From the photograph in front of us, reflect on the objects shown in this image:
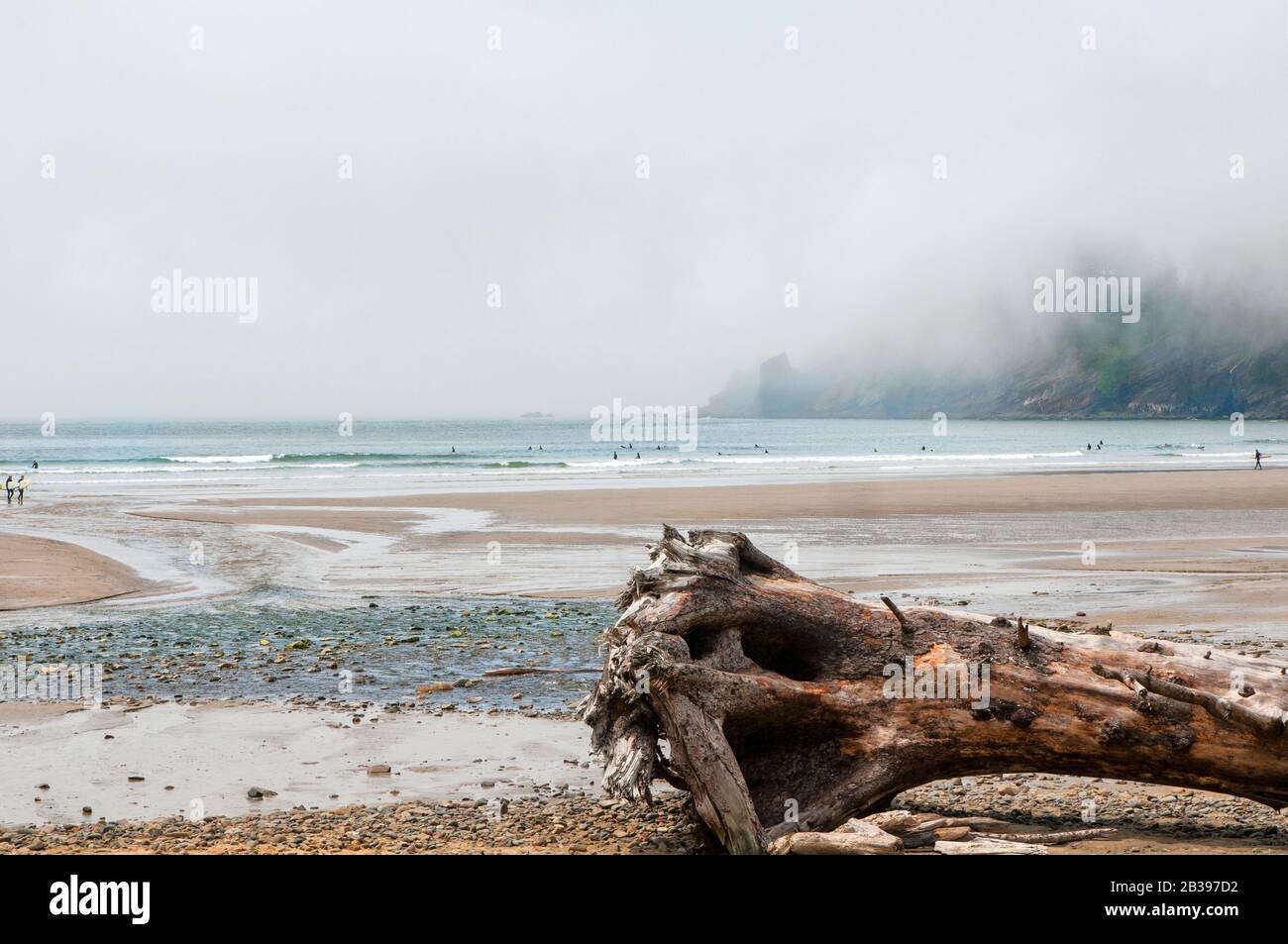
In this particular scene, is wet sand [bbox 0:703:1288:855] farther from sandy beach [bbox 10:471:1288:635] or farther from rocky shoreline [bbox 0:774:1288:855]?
sandy beach [bbox 10:471:1288:635]

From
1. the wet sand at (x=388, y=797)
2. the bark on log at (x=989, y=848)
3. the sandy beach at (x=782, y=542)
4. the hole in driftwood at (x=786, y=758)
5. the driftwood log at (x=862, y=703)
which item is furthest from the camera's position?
the sandy beach at (x=782, y=542)

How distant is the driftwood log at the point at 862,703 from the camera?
596 centimetres

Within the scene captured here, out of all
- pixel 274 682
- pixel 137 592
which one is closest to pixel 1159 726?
pixel 274 682

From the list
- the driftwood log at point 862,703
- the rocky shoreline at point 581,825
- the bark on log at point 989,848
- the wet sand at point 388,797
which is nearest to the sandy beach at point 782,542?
the rocky shoreline at point 581,825

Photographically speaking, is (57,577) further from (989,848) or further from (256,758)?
(989,848)

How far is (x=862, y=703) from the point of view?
6.46 m

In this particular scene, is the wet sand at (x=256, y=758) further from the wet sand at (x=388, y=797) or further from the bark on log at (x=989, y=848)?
the bark on log at (x=989, y=848)

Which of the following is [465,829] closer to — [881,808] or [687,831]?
[687,831]

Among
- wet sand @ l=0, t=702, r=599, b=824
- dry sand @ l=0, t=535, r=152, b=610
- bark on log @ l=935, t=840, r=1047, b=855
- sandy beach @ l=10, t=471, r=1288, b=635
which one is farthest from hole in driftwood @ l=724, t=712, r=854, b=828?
dry sand @ l=0, t=535, r=152, b=610

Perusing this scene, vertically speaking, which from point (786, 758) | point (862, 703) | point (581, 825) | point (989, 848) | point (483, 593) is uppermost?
point (862, 703)

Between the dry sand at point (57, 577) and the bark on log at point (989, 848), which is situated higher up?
the bark on log at point (989, 848)

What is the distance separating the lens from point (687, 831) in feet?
21.3

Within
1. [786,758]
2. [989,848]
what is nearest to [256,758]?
[786,758]

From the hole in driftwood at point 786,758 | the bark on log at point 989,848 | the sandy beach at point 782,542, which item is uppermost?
the hole in driftwood at point 786,758
